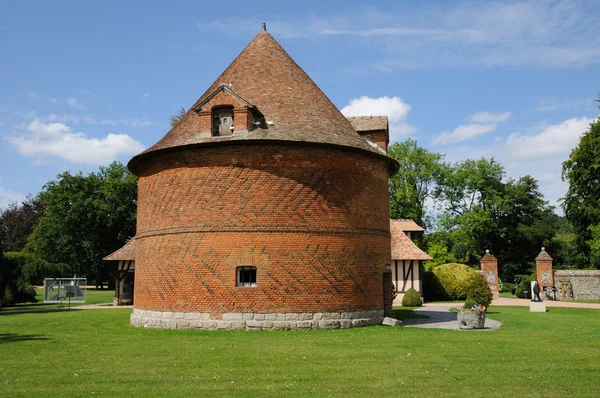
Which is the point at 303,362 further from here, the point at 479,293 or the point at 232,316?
the point at 479,293

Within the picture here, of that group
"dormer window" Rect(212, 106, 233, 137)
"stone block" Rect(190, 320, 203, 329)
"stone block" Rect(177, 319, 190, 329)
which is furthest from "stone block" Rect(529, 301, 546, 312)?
"dormer window" Rect(212, 106, 233, 137)

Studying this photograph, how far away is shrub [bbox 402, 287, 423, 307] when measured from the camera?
92.4 feet

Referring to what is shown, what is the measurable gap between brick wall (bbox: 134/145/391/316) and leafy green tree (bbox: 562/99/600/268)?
2894 centimetres

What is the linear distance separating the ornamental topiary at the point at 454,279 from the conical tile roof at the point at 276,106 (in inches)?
622

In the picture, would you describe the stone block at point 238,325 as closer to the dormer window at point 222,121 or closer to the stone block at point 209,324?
the stone block at point 209,324

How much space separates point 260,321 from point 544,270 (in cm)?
Answer: 2564

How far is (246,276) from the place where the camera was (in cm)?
1619

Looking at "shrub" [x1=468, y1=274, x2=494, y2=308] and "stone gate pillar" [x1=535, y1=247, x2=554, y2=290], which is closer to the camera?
"shrub" [x1=468, y1=274, x2=494, y2=308]

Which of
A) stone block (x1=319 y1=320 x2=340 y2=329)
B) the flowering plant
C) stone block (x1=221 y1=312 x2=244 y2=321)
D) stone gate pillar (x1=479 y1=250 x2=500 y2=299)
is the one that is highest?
stone gate pillar (x1=479 y1=250 x2=500 y2=299)

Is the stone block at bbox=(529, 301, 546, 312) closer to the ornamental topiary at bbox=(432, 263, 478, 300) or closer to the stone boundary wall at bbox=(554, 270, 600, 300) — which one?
the ornamental topiary at bbox=(432, 263, 478, 300)

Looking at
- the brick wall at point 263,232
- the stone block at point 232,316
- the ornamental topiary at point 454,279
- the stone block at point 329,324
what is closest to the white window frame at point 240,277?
the brick wall at point 263,232

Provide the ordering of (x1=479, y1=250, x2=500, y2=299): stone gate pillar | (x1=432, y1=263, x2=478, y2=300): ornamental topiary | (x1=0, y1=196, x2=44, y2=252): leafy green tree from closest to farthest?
(x1=432, y1=263, x2=478, y2=300): ornamental topiary < (x1=479, y1=250, x2=500, y2=299): stone gate pillar < (x1=0, y1=196, x2=44, y2=252): leafy green tree

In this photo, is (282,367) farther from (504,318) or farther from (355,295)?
(504,318)

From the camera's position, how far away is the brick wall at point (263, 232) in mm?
15984
